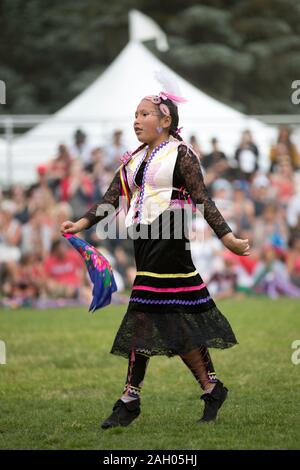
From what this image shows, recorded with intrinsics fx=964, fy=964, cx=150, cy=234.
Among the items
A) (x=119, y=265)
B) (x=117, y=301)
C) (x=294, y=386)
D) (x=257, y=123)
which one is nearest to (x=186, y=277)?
(x=294, y=386)

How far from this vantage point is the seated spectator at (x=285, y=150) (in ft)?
50.1

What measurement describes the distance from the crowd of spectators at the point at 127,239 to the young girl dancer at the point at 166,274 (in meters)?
7.39

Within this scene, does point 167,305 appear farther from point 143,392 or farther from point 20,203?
point 20,203

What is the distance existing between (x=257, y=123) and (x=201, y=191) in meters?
11.1

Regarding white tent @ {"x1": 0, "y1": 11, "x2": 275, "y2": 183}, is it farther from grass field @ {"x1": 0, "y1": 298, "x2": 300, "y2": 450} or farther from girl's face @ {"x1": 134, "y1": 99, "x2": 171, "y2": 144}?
girl's face @ {"x1": 134, "y1": 99, "x2": 171, "y2": 144}

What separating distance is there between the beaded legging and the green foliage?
2121 cm

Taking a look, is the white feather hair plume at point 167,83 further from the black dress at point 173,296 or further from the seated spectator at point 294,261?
the seated spectator at point 294,261

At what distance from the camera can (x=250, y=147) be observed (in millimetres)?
15312

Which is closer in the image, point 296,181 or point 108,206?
point 108,206

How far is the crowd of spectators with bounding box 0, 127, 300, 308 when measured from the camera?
13.8m

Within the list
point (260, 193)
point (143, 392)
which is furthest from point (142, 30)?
point (143, 392)

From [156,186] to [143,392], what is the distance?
1969 millimetres

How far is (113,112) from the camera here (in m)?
17.5
